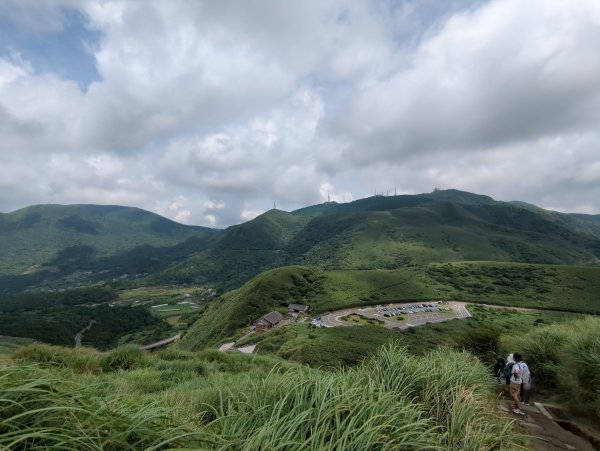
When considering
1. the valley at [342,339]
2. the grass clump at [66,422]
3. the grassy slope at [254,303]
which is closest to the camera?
the grass clump at [66,422]

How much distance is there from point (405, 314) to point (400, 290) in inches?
773

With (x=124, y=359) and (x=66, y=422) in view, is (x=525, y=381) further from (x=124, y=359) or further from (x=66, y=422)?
(x=124, y=359)

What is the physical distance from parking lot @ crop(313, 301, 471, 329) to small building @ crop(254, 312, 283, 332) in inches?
343

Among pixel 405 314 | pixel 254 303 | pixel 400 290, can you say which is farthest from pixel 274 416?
pixel 400 290

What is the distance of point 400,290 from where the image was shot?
287 ft

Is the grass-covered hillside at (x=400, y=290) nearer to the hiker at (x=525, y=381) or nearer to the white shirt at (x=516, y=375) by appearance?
the hiker at (x=525, y=381)

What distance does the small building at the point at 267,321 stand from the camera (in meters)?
60.0

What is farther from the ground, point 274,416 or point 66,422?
point 66,422

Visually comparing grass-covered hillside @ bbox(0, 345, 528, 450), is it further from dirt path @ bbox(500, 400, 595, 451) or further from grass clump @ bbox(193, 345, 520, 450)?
dirt path @ bbox(500, 400, 595, 451)

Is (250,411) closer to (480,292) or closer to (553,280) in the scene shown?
(480,292)

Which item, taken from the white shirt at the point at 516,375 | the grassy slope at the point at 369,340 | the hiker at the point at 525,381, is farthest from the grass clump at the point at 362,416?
the hiker at the point at 525,381

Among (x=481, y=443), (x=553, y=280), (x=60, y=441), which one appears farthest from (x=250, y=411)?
(x=553, y=280)

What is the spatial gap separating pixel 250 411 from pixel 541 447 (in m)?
5.35

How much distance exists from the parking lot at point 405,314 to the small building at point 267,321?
870 cm
